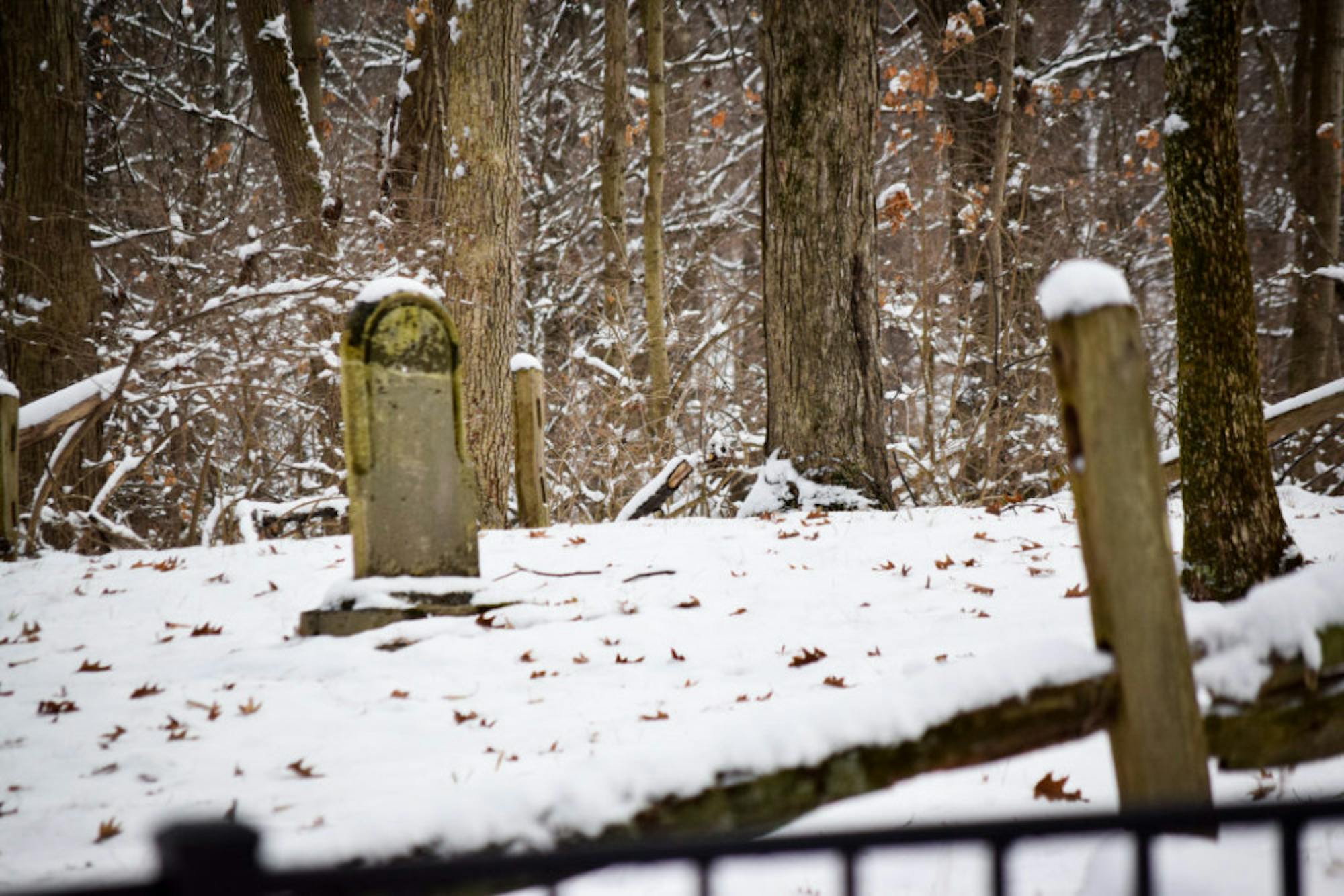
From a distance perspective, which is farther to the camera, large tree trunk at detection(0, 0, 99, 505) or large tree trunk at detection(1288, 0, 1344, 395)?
large tree trunk at detection(1288, 0, 1344, 395)

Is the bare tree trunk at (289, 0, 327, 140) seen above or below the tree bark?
above

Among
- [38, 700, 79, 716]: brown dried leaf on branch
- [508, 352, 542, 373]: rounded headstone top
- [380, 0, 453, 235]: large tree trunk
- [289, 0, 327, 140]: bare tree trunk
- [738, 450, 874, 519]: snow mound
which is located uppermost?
[289, 0, 327, 140]: bare tree trunk

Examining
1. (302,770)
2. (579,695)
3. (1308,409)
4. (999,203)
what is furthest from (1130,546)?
(999,203)

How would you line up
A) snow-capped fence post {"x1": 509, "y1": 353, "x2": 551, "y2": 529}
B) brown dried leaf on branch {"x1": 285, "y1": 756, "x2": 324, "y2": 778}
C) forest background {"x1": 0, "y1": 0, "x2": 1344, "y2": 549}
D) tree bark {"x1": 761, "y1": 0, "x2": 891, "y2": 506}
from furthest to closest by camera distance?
forest background {"x1": 0, "y1": 0, "x2": 1344, "y2": 549} → snow-capped fence post {"x1": 509, "y1": 353, "x2": 551, "y2": 529} → tree bark {"x1": 761, "y1": 0, "x2": 891, "y2": 506} → brown dried leaf on branch {"x1": 285, "y1": 756, "x2": 324, "y2": 778}

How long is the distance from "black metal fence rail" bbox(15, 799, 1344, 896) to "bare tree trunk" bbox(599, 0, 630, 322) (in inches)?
444

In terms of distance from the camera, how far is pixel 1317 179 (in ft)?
38.1

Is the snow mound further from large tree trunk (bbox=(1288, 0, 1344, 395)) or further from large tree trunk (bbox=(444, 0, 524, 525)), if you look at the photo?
large tree trunk (bbox=(1288, 0, 1344, 395))

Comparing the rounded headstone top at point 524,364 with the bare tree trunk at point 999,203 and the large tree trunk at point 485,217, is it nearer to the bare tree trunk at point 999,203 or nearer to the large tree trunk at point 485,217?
the large tree trunk at point 485,217

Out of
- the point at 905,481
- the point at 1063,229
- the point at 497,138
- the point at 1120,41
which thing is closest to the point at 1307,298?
the point at 1063,229

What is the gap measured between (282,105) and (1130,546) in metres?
11.4

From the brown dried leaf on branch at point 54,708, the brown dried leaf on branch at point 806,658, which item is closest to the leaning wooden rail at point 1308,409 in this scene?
the brown dried leaf on branch at point 806,658

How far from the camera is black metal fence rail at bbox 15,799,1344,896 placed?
945mm

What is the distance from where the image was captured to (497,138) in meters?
8.69

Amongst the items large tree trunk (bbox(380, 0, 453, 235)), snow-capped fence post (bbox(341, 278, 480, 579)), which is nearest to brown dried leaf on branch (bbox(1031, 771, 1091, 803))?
snow-capped fence post (bbox(341, 278, 480, 579))
